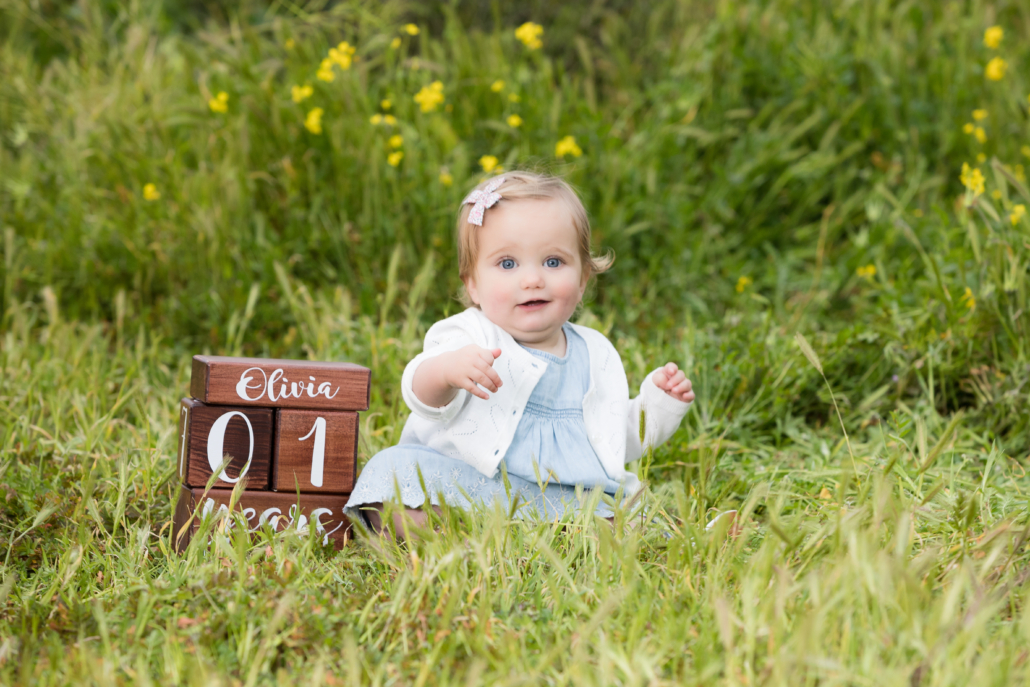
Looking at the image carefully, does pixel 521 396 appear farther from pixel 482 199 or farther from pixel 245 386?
pixel 245 386

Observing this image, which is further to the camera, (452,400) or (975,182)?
(975,182)

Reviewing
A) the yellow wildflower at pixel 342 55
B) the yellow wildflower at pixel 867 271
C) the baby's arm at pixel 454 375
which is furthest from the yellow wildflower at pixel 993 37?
the baby's arm at pixel 454 375

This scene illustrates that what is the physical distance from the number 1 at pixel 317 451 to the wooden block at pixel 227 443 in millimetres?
96

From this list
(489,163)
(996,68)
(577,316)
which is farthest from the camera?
(996,68)

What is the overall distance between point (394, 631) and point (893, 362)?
2041 millimetres

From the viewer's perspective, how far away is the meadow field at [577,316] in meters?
1.50

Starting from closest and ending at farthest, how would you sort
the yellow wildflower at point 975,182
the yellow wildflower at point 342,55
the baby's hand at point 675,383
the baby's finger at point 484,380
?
the baby's finger at point 484,380, the baby's hand at point 675,383, the yellow wildflower at point 975,182, the yellow wildflower at point 342,55

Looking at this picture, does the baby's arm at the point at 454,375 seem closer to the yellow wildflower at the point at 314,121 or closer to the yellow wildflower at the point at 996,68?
the yellow wildflower at the point at 314,121

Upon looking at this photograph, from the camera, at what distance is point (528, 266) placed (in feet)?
7.08

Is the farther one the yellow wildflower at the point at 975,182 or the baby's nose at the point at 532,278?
the yellow wildflower at the point at 975,182

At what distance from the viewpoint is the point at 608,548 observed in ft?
5.25

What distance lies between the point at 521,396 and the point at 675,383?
0.36m

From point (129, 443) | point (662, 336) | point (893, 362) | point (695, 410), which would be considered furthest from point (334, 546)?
point (893, 362)

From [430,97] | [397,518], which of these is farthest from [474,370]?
[430,97]
